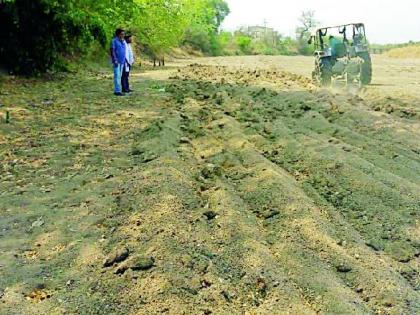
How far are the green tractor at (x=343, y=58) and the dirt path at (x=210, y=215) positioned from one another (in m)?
5.70

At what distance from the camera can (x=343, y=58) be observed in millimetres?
14930

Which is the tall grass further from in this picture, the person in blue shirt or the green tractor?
the person in blue shirt

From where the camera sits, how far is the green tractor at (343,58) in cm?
1451

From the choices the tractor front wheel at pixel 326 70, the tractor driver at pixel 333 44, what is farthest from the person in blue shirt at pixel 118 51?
the tractor driver at pixel 333 44

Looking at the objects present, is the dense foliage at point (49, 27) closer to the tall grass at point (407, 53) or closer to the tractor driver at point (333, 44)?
the tractor driver at point (333, 44)

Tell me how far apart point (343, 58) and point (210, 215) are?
11510mm

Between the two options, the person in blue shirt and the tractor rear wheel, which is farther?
the tractor rear wheel

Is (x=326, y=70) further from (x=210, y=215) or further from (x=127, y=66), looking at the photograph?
(x=210, y=215)

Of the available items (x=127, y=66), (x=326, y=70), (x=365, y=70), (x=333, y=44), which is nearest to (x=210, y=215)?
(x=127, y=66)

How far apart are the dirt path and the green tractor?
225 inches

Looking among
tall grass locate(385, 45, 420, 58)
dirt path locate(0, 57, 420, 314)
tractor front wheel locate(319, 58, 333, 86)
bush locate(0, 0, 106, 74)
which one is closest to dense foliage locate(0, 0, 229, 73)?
bush locate(0, 0, 106, 74)

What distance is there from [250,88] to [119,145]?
6.14 metres

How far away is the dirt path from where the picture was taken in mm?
3359

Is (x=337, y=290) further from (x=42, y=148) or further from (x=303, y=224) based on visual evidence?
(x=42, y=148)
